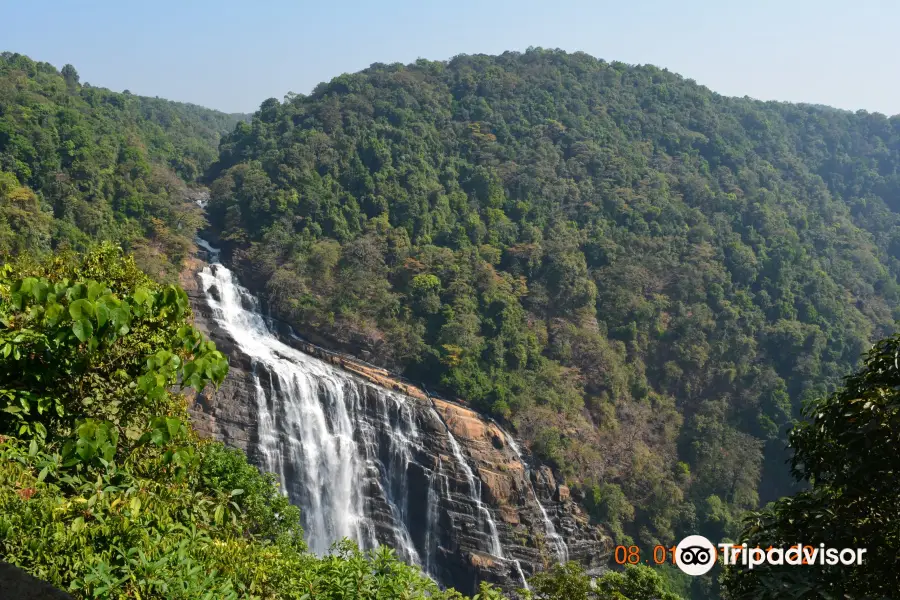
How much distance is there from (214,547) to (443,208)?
2655 centimetres

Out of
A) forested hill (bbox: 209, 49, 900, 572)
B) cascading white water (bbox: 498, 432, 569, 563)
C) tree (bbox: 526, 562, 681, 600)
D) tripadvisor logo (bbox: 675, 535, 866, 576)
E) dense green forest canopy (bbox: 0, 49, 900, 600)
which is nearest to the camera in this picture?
tripadvisor logo (bbox: 675, 535, 866, 576)

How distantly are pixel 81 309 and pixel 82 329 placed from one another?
0.08 metres

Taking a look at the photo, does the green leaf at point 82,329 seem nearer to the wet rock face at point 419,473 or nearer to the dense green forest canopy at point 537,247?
the dense green forest canopy at point 537,247

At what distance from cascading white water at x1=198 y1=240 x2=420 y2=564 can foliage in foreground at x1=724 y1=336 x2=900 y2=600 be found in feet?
49.8

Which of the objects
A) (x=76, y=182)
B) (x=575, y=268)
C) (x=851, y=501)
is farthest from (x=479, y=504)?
(x=851, y=501)

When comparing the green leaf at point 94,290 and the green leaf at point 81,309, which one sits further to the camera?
the green leaf at point 94,290

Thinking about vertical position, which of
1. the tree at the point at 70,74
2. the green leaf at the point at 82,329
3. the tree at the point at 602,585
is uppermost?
the tree at the point at 70,74

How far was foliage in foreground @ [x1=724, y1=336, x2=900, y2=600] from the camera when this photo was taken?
3.43 meters

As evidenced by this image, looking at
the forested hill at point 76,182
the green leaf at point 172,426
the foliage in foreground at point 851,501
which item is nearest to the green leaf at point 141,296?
the green leaf at point 172,426

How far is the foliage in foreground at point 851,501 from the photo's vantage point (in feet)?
11.2

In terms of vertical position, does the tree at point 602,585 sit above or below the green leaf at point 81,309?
below

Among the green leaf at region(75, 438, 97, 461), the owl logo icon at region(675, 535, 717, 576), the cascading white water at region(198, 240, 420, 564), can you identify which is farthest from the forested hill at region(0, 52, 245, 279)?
the green leaf at region(75, 438, 97, 461)

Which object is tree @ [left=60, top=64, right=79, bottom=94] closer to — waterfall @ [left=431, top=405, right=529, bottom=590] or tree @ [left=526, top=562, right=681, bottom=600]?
waterfall @ [left=431, top=405, right=529, bottom=590]

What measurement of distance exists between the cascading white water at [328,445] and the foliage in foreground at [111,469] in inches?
580
